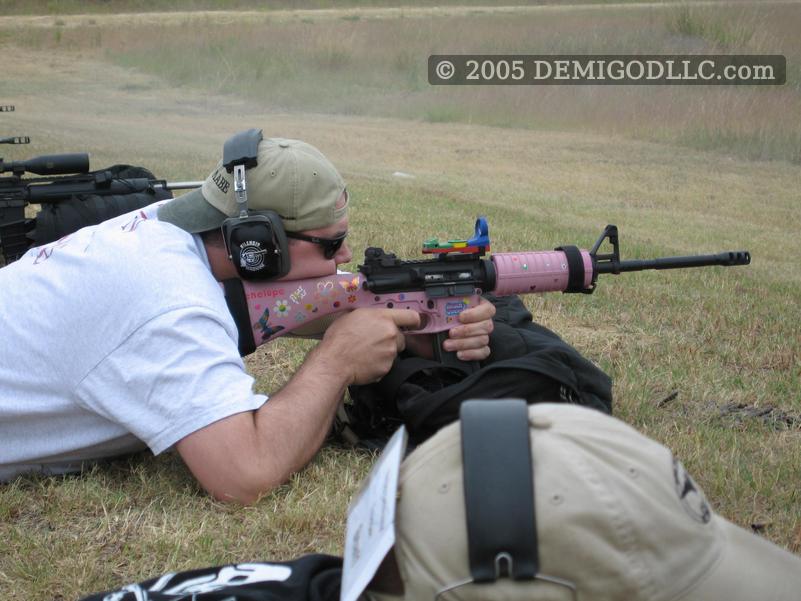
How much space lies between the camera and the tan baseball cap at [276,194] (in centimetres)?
305

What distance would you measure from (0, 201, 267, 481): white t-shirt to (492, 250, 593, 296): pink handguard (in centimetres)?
105

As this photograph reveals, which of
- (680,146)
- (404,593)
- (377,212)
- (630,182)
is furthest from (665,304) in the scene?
(680,146)

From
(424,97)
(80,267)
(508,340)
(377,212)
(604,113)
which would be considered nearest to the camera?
(80,267)

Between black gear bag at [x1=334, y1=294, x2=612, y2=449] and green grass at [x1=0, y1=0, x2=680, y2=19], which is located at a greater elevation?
green grass at [x1=0, y1=0, x2=680, y2=19]

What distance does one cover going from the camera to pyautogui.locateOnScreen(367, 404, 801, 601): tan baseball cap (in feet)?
4.30

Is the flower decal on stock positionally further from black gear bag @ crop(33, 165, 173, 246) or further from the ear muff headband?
black gear bag @ crop(33, 165, 173, 246)

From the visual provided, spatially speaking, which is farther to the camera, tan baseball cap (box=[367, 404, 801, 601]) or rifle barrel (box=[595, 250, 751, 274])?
rifle barrel (box=[595, 250, 751, 274])

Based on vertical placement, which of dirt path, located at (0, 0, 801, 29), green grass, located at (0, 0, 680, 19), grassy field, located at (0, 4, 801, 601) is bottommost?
grassy field, located at (0, 4, 801, 601)

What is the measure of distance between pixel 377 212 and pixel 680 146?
7787 mm

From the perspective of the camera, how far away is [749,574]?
1388 mm

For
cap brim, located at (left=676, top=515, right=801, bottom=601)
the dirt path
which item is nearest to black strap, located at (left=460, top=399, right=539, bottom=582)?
cap brim, located at (left=676, top=515, right=801, bottom=601)

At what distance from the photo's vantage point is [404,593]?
1431mm

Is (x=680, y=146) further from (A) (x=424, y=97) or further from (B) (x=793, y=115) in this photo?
(A) (x=424, y=97)

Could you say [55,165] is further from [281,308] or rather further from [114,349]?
[114,349]
